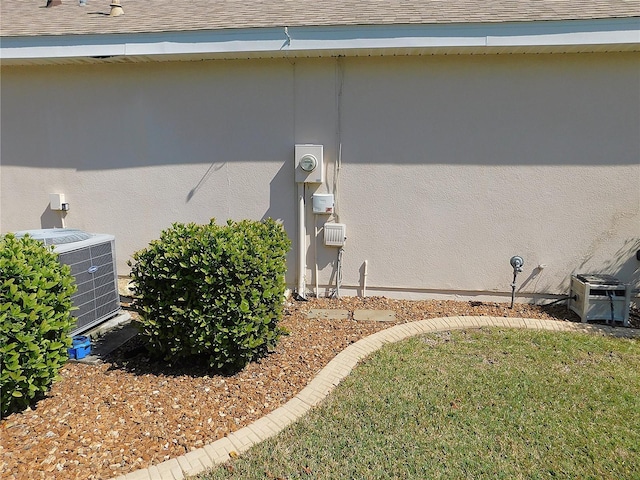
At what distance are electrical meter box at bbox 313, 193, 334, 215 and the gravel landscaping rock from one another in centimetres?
180

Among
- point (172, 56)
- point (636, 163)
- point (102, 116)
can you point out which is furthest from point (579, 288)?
point (102, 116)

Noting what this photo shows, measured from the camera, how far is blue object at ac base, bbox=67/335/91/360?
375 cm

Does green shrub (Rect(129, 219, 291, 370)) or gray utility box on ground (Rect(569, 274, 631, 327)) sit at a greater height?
green shrub (Rect(129, 219, 291, 370))

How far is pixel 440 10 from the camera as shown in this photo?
518cm

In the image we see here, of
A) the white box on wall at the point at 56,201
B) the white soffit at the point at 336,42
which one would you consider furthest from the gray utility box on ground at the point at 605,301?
→ the white box on wall at the point at 56,201

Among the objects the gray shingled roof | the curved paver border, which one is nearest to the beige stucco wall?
the gray shingled roof

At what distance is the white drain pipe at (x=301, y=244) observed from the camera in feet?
18.4

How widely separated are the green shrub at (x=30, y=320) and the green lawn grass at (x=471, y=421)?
145cm

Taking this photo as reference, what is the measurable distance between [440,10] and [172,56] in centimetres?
351

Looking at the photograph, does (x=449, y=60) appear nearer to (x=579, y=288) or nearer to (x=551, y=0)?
(x=551, y=0)

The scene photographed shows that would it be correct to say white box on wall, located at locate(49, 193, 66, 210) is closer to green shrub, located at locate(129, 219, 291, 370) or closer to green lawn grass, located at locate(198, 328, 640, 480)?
green shrub, located at locate(129, 219, 291, 370)

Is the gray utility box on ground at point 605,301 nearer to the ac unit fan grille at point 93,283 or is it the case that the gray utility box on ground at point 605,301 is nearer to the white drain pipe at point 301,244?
the white drain pipe at point 301,244

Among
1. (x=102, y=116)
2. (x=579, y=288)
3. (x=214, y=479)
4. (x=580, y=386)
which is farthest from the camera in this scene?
(x=102, y=116)

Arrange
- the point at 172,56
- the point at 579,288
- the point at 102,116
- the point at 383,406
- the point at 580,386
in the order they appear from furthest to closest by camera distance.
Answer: the point at 102,116 < the point at 172,56 < the point at 579,288 < the point at 580,386 < the point at 383,406
